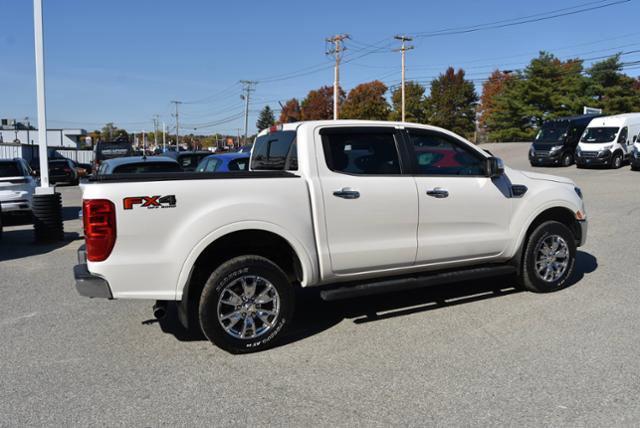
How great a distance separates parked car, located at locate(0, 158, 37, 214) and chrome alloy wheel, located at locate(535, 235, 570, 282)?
1105cm

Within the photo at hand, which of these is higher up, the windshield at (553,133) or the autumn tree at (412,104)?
the autumn tree at (412,104)

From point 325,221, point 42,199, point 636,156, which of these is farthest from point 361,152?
point 636,156

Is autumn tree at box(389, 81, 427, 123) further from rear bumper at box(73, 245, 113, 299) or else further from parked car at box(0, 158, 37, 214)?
rear bumper at box(73, 245, 113, 299)

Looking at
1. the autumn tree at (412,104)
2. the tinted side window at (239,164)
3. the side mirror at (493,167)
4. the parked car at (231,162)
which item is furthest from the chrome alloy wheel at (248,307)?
the autumn tree at (412,104)

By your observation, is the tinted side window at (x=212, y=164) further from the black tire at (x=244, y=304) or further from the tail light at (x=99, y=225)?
the tail light at (x=99, y=225)

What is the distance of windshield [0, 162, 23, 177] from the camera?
12781 millimetres

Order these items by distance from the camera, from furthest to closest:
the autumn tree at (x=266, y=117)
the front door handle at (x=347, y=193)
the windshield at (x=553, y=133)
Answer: the autumn tree at (x=266, y=117) < the windshield at (x=553, y=133) < the front door handle at (x=347, y=193)

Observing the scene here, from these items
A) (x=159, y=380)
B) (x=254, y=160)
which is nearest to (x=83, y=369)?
(x=159, y=380)

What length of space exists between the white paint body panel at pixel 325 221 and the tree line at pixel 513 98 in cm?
4922

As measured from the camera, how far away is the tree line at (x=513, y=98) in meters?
59.1

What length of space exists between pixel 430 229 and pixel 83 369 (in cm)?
330

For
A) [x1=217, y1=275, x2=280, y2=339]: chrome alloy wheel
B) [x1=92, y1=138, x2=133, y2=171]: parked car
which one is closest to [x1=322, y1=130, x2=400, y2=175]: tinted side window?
[x1=217, y1=275, x2=280, y2=339]: chrome alloy wheel

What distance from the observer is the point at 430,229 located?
215 inches

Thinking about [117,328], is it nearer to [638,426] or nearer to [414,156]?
[414,156]
